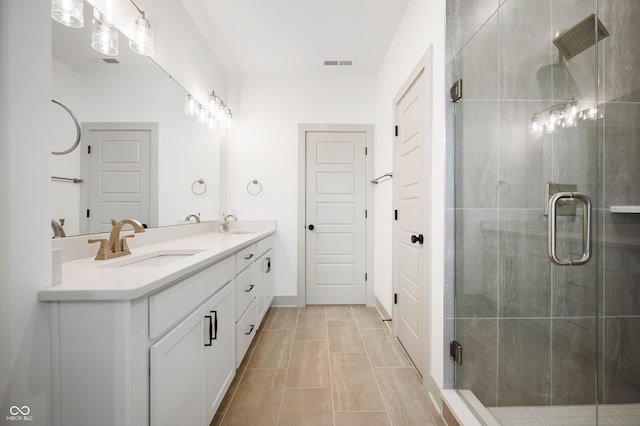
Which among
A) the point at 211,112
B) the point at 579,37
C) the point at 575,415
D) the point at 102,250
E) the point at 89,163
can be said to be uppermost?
the point at 211,112

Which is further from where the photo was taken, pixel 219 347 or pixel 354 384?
pixel 354 384

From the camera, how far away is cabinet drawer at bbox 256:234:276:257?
2.52 m

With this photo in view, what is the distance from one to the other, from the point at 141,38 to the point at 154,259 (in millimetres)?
1276

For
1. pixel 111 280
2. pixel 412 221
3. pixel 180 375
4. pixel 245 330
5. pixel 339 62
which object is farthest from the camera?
pixel 339 62

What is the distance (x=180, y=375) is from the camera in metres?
1.07

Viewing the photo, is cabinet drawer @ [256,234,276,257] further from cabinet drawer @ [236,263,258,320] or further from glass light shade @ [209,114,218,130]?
glass light shade @ [209,114,218,130]

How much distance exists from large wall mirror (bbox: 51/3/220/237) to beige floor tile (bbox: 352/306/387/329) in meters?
1.91

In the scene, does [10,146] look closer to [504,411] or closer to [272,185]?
[504,411]

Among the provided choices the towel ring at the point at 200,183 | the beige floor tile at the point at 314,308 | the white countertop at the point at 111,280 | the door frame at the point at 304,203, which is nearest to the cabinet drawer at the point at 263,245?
the door frame at the point at 304,203

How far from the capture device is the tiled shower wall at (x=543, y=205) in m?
1.14

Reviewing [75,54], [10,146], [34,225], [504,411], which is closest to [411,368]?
[504,411]

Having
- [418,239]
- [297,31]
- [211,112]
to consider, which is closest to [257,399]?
[418,239]

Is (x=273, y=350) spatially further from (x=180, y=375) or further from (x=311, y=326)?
(x=180, y=375)

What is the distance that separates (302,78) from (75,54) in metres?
2.38
